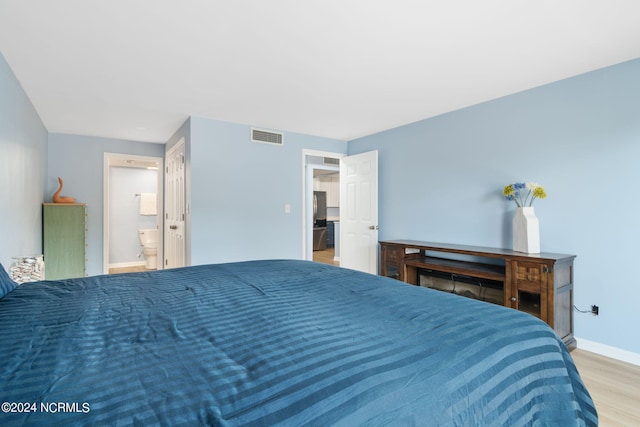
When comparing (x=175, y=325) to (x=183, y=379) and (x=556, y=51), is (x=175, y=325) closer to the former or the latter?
(x=183, y=379)

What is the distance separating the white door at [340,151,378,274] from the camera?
14.9ft

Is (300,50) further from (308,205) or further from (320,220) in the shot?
(320,220)

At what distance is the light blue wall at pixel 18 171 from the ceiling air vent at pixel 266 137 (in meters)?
2.31

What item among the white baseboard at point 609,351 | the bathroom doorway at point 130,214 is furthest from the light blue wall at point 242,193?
the white baseboard at point 609,351

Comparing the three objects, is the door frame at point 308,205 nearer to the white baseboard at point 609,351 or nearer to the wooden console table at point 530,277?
the wooden console table at point 530,277

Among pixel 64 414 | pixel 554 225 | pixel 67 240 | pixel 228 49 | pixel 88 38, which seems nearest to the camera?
pixel 64 414

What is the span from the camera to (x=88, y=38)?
2.14 metres

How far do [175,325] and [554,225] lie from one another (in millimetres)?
3214

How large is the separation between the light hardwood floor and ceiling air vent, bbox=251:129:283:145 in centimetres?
396

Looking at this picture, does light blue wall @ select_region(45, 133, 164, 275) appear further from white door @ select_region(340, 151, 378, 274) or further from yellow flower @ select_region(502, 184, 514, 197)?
yellow flower @ select_region(502, 184, 514, 197)

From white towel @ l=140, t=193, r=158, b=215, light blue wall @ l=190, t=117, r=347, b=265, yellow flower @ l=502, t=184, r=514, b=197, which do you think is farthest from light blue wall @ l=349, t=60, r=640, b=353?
white towel @ l=140, t=193, r=158, b=215

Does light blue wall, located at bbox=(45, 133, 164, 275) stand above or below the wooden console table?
above

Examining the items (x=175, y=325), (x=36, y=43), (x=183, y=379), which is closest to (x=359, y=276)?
(x=175, y=325)

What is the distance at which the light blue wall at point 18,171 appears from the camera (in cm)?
238
